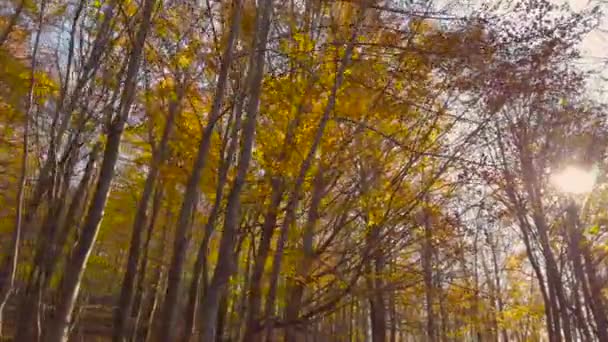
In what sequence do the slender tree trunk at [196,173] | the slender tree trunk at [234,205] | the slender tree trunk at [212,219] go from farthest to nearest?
1. the slender tree trunk at [212,219]
2. the slender tree trunk at [196,173]
3. the slender tree trunk at [234,205]

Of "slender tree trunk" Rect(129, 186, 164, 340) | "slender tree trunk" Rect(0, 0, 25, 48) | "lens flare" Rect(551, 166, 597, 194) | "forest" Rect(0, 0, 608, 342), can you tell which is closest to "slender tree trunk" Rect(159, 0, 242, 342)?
"forest" Rect(0, 0, 608, 342)

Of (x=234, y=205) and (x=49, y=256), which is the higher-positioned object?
(x=234, y=205)

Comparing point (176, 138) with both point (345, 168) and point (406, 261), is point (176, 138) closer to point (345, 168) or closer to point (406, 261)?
point (345, 168)

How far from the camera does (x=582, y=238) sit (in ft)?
42.2

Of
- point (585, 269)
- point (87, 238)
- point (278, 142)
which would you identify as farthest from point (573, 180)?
point (87, 238)

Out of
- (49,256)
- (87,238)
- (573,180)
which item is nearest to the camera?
(87,238)

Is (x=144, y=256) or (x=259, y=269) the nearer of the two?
(x=259, y=269)

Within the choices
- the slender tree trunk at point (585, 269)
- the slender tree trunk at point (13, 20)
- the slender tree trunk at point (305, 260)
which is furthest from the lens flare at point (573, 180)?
the slender tree trunk at point (13, 20)

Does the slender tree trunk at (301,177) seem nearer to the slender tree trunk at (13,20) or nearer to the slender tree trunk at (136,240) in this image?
the slender tree trunk at (136,240)

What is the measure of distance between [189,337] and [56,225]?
3.20 metres

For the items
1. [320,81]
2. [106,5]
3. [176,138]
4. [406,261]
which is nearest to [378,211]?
[320,81]

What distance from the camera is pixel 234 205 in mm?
5238

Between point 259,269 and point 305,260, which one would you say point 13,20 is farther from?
point 305,260

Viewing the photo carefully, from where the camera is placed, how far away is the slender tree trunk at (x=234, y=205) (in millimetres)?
4898
